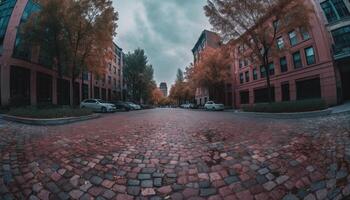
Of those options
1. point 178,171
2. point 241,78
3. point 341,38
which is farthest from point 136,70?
point 178,171

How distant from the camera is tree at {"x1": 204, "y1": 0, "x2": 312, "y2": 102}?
13.7 metres

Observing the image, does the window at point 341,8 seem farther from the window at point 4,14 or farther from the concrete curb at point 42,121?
the window at point 4,14

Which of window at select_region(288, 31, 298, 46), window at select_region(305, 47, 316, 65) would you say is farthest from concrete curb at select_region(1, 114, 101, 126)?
window at select_region(288, 31, 298, 46)

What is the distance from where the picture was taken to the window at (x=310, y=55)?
19.0 meters

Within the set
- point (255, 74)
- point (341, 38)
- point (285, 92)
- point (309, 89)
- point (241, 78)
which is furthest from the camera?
point (241, 78)

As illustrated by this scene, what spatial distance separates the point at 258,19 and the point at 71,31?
55.4 feet

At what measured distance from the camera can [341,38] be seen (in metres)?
17.6

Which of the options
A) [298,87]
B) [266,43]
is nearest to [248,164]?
[266,43]

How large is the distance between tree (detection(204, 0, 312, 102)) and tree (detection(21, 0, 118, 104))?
10188mm

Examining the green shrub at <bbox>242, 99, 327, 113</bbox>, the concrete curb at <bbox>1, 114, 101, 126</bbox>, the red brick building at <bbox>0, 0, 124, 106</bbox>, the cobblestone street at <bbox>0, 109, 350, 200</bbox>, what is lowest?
the cobblestone street at <bbox>0, 109, 350, 200</bbox>

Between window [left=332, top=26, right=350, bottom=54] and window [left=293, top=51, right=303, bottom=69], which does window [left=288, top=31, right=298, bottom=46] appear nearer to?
window [left=293, top=51, right=303, bottom=69]

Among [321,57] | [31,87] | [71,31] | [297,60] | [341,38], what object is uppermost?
[71,31]

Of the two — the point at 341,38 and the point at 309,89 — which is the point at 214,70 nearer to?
the point at 309,89

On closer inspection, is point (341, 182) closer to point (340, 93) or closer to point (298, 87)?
point (340, 93)
